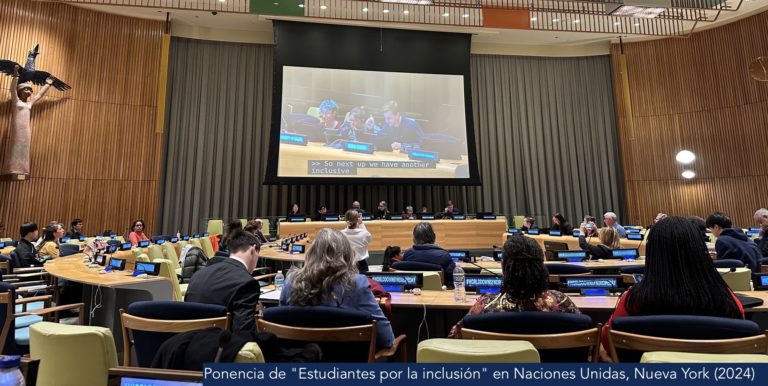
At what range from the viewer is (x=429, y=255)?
380 cm

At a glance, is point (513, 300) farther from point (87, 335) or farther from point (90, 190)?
point (90, 190)

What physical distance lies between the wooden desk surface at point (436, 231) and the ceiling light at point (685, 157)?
267 inches

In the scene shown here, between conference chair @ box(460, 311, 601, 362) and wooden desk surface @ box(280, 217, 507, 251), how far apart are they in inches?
304

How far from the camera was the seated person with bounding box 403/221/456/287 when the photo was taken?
376cm

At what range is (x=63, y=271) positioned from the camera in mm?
3693

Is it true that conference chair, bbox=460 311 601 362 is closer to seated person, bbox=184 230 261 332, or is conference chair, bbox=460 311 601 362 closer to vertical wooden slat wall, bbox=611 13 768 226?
seated person, bbox=184 230 261 332

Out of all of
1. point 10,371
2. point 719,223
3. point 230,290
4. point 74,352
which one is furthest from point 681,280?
point 719,223

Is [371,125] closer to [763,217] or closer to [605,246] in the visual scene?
[605,246]

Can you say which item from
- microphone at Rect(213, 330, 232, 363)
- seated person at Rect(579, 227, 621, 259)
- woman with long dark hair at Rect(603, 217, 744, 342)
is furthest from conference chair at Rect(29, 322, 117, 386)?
seated person at Rect(579, 227, 621, 259)

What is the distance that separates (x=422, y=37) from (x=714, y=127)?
8.86 meters

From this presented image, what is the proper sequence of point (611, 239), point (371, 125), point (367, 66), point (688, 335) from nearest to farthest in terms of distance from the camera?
point (688, 335) → point (611, 239) → point (371, 125) → point (367, 66)

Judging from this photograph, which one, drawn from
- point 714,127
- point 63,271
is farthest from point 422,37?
point 63,271

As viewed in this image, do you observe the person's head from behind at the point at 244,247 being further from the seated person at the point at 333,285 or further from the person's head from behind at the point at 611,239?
the person's head from behind at the point at 611,239

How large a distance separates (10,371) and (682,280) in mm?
2101
